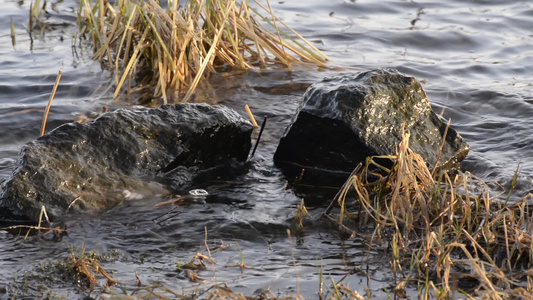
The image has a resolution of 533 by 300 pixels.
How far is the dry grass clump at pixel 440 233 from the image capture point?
305 cm

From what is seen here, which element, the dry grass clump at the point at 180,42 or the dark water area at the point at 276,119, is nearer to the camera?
the dark water area at the point at 276,119

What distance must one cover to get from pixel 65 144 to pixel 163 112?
0.68m

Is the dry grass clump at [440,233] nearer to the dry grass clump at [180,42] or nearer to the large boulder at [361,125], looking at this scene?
the large boulder at [361,125]

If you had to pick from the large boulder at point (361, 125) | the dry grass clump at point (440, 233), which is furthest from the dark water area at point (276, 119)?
the large boulder at point (361, 125)

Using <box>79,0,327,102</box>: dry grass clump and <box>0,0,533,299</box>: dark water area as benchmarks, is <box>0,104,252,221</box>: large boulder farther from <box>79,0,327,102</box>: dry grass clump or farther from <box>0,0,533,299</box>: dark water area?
<box>79,0,327,102</box>: dry grass clump

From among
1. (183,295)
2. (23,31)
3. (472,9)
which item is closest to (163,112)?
(183,295)

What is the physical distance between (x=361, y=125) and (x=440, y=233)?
1322 mm

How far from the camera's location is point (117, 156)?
4262 millimetres

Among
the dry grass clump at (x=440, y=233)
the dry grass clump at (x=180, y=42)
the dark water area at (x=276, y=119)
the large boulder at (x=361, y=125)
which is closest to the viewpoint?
the dry grass clump at (x=440, y=233)

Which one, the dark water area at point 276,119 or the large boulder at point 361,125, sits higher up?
the large boulder at point 361,125

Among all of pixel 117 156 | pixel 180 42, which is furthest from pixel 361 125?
pixel 180 42

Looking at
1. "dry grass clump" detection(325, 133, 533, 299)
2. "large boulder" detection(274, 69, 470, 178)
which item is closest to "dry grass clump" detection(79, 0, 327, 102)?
"large boulder" detection(274, 69, 470, 178)

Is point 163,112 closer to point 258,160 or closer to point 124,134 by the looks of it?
point 124,134

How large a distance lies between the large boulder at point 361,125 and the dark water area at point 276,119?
25 cm
